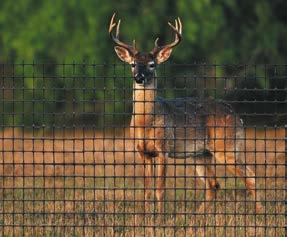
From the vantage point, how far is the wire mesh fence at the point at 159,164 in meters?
10.0

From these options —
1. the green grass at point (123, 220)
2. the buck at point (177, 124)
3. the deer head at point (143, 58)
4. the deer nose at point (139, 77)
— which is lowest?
the green grass at point (123, 220)

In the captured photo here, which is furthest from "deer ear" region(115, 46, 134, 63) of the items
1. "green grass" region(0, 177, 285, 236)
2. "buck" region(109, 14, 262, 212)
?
"green grass" region(0, 177, 285, 236)

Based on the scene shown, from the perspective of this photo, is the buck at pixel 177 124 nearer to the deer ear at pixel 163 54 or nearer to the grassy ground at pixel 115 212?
the deer ear at pixel 163 54

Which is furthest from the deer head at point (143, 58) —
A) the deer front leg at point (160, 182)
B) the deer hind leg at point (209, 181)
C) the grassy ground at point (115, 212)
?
the grassy ground at point (115, 212)

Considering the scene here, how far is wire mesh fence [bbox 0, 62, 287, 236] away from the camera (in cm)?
1002

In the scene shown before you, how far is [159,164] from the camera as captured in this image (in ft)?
43.0

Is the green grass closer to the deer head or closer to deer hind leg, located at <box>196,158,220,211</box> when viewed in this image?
deer hind leg, located at <box>196,158,220,211</box>

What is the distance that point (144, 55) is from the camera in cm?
1448

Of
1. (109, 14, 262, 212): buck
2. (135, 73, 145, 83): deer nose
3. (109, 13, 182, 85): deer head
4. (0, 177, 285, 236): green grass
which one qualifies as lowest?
(0, 177, 285, 236): green grass

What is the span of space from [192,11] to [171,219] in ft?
40.8

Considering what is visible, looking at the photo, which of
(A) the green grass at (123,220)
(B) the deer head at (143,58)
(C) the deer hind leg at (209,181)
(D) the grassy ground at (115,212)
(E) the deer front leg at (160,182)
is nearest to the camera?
(D) the grassy ground at (115,212)

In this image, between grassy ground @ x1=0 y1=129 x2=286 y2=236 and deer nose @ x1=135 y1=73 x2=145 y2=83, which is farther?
deer nose @ x1=135 y1=73 x2=145 y2=83

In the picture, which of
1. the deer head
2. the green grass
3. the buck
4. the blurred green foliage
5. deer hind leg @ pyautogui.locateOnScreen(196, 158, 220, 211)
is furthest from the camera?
the blurred green foliage

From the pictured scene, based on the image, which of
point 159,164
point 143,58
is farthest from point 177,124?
point 143,58
